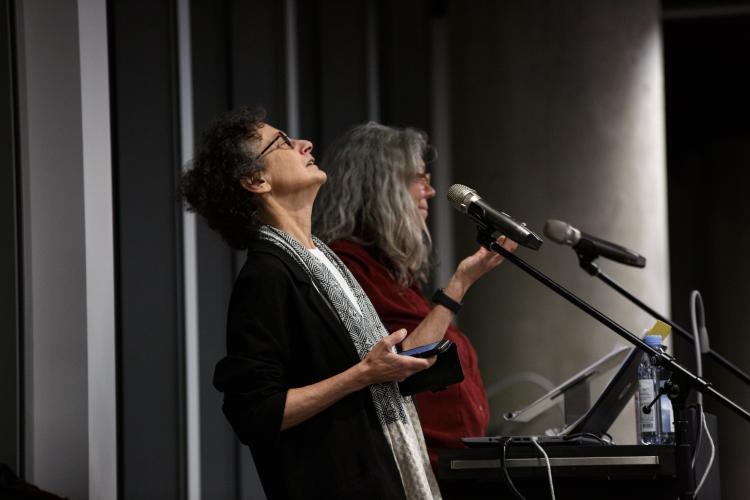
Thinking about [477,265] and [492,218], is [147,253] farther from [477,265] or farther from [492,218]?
[492,218]

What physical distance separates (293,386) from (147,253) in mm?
1004

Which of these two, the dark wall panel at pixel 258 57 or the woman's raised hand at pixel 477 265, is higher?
the dark wall panel at pixel 258 57

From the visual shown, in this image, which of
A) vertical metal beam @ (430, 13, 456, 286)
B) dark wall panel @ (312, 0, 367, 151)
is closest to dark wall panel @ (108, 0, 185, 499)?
dark wall panel @ (312, 0, 367, 151)

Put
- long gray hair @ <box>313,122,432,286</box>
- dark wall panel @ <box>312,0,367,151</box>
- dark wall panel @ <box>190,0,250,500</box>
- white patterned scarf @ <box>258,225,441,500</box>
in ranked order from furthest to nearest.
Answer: dark wall panel @ <box>312,0,367,151</box>, dark wall panel @ <box>190,0,250,500</box>, long gray hair @ <box>313,122,432,286</box>, white patterned scarf @ <box>258,225,441,500</box>

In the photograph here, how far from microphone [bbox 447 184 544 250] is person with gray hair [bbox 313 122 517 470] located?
407mm

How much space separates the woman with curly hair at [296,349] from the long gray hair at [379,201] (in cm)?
47

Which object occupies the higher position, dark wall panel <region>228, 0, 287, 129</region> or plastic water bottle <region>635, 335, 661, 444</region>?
dark wall panel <region>228, 0, 287, 129</region>

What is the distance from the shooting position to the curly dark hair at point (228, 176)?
2105mm

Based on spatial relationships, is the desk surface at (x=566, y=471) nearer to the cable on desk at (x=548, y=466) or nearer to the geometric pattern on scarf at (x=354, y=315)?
the cable on desk at (x=548, y=466)

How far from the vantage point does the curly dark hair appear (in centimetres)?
211

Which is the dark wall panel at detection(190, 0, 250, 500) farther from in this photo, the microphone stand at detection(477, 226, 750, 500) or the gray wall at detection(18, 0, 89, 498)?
the microphone stand at detection(477, 226, 750, 500)

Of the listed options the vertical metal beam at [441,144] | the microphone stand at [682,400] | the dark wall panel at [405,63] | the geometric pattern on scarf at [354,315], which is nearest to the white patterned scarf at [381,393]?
the geometric pattern on scarf at [354,315]

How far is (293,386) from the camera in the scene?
193 centimetres

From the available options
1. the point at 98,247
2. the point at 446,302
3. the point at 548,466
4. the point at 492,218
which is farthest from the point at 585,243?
the point at 98,247
